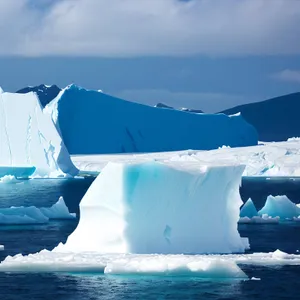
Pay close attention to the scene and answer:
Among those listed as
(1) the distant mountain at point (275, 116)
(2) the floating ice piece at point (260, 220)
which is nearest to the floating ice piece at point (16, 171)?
(2) the floating ice piece at point (260, 220)

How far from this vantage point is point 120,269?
1527cm

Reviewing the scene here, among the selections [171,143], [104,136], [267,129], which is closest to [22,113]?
[104,136]

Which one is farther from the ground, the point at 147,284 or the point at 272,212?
the point at 147,284

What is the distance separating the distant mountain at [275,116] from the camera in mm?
119438

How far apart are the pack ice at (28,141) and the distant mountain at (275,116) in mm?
71423

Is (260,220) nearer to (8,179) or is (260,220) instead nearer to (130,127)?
(8,179)

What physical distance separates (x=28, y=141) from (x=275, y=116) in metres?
79.1

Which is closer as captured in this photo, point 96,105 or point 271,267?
point 271,267

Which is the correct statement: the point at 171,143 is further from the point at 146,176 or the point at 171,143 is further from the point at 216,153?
the point at 146,176

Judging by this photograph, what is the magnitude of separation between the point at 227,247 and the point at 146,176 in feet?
7.44

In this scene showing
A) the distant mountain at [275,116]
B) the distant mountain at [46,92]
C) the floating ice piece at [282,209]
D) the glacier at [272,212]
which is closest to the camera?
the glacier at [272,212]

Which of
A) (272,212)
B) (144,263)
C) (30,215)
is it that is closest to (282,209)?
(272,212)

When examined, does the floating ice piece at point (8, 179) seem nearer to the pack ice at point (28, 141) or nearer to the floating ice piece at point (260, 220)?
the pack ice at point (28, 141)

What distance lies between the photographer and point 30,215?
83.5 ft
